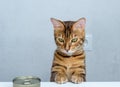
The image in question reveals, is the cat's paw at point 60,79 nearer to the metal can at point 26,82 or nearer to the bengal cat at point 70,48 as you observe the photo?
the bengal cat at point 70,48

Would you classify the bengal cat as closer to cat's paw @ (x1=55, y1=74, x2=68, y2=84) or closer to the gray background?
cat's paw @ (x1=55, y1=74, x2=68, y2=84)

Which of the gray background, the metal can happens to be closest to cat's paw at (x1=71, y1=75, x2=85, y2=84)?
the metal can

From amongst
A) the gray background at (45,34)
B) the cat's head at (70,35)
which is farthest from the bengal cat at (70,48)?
the gray background at (45,34)

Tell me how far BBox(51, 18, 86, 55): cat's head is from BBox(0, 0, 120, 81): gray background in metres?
0.32

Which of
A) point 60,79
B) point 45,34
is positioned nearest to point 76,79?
point 60,79

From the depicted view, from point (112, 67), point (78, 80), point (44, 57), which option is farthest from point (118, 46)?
point (78, 80)

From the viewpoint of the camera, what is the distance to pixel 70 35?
80cm

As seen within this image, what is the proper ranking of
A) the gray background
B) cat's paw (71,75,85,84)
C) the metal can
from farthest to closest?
the gray background
cat's paw (71,75,85,84)
the metal can

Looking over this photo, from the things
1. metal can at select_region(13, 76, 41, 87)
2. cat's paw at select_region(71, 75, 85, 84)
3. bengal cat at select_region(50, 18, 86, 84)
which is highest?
bengal cat at select_region(50, 18, 86, 84)

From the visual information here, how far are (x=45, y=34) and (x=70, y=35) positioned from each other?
0.35m

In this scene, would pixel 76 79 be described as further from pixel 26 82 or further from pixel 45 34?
pixel 45 34

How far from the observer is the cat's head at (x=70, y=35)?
80 centimetres

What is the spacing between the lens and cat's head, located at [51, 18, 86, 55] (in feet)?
2.64

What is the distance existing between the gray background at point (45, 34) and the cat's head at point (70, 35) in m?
0.32
